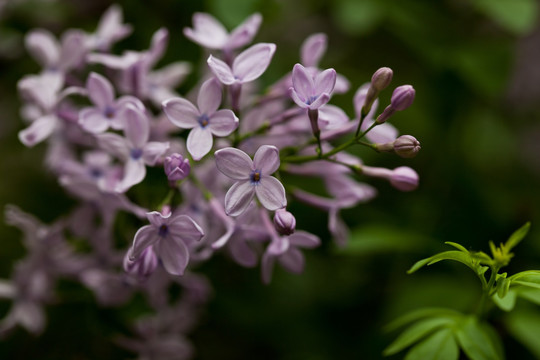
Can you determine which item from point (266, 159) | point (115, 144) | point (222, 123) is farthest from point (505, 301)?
point (115, 144)

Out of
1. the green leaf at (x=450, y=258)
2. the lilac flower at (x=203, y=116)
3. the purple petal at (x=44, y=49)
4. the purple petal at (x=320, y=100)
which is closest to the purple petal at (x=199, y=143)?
the lilac flower at (x=203, y=116)

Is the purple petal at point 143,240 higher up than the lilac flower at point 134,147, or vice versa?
the lilac flower at point 134,147

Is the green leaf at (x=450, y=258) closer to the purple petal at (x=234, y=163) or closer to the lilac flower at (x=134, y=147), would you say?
the purple petal at (x=234, y=163)

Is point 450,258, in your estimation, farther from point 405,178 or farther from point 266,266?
point 266,266

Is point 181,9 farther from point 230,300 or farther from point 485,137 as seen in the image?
point 485,137

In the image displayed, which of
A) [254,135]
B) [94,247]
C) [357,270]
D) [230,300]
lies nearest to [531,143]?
[357,270]
